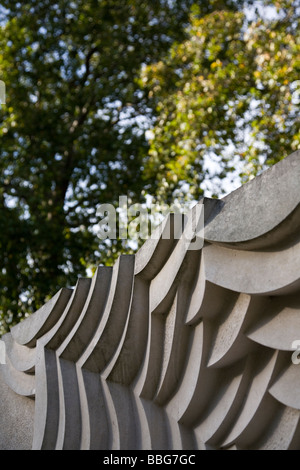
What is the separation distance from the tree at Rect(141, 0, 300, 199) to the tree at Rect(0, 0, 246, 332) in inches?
55.2

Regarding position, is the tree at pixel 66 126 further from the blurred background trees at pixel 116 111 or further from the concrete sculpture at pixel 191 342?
the concrete sculpture at pixel 191 342

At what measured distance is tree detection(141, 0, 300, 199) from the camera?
8.30 meters

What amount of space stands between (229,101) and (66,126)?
150 inches

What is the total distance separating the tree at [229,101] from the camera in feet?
27.2

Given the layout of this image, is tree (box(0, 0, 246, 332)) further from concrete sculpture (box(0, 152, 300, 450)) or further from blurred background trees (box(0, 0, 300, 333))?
concrete sculpture (box(0, 152, 300, 450))

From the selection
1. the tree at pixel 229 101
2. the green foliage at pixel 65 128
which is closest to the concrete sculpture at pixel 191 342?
the tree at pixel 229 101

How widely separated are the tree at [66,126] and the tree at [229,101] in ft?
4.60

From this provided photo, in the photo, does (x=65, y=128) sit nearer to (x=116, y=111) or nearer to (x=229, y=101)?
(x=116, y=111)

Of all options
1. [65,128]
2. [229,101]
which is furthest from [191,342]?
[65,128]

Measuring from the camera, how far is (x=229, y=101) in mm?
8781

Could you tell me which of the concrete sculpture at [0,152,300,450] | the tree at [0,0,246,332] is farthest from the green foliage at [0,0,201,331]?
the concrete sculpture at [0,152,300,450]

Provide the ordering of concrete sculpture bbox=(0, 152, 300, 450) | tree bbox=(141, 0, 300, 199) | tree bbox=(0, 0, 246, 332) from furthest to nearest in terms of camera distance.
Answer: tree bbox=(0, 0, 246, 332)
tree bbox=(141, 0, 300, 199)
concrete sculpture bbox=(0, 152, 300, 450)

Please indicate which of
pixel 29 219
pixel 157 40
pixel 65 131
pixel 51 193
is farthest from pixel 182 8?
pixel 29 219

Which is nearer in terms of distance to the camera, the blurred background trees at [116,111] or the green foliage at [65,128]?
the blurred background trees at [116,111]
